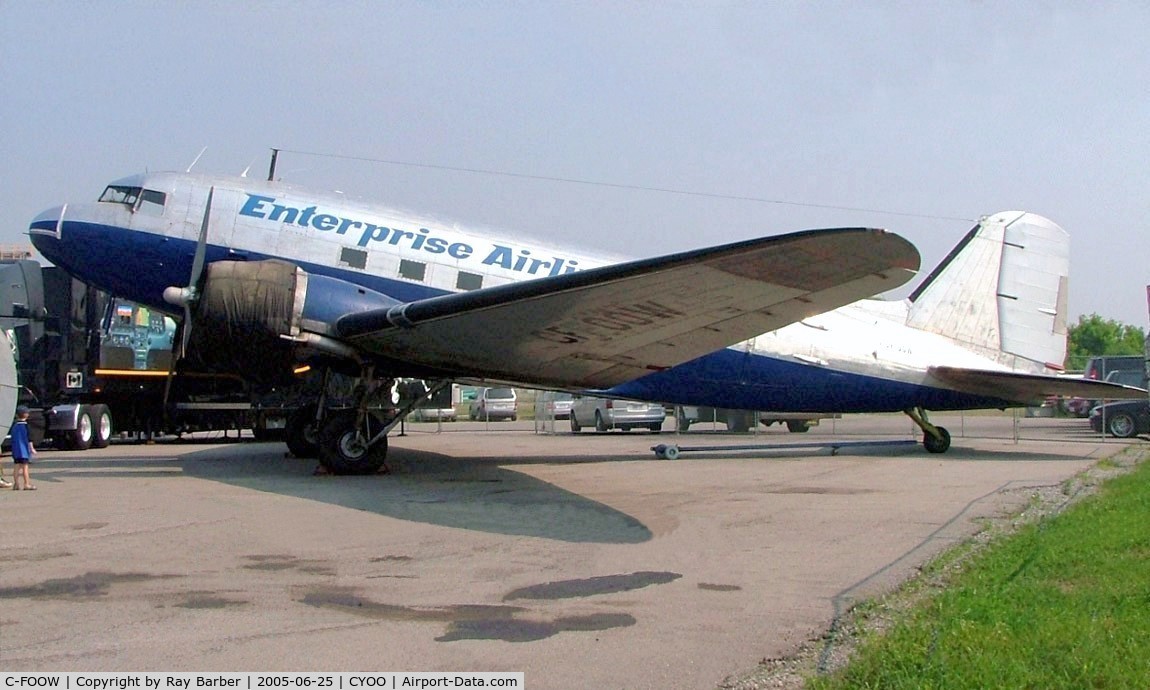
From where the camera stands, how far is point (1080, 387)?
593 inches

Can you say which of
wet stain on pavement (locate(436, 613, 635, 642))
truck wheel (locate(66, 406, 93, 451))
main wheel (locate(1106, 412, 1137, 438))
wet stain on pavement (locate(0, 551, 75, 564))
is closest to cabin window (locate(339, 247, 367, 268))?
wet stain on pavement (locate(0, 551, 75, 564))

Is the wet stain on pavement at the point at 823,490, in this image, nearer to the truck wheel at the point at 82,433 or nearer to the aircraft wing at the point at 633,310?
the aircraft wing at the point at 633,310

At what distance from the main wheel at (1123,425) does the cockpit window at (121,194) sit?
2427 centimetres

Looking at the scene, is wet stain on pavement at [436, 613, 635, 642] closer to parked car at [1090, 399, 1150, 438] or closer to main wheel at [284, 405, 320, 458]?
main wheel at [284, 405, 320, 458]

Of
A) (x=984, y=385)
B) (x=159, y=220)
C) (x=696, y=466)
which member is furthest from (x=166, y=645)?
(x=984, y=385)

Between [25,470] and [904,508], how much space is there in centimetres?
1018

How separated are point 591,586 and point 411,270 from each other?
7.94m

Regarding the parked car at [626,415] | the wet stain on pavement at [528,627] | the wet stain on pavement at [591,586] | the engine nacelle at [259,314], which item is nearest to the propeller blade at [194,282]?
the engine nacelle at [259,314]

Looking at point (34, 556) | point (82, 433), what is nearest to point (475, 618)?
point (34, 556)

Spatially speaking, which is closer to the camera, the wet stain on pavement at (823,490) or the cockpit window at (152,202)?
the wet stain on pavement at (823,490)

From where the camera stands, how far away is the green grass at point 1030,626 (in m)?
4.21

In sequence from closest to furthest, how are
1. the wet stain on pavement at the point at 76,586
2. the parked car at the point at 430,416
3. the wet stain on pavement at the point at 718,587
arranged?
1. the wet stain on pavement at the point at 76,586
2. the wet stain on pavement at the point at 718,587
3. the parked car at the point at 430,416

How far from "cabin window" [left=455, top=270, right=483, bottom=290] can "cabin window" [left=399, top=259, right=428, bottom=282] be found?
0.49 meters

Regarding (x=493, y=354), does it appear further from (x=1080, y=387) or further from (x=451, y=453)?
(x=1080, y=387)
